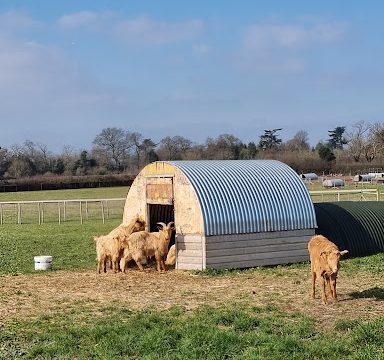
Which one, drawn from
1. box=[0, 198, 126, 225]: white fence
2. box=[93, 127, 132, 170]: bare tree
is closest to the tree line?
box=[93, 127, 132, 170]: bare tree

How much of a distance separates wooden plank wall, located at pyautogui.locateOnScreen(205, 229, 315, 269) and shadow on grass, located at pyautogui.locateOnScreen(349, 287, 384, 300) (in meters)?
4.68

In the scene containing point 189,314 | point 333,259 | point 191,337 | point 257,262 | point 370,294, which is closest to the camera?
point 191,337

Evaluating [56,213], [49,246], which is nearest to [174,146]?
[56,213]

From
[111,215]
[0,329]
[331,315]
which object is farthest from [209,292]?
[111,215]

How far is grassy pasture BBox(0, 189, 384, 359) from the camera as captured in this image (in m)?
9.19

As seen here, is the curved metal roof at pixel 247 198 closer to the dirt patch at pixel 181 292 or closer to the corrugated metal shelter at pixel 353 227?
the corrugated metal shelter at pixel 353 227

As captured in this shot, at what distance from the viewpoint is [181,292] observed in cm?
1416

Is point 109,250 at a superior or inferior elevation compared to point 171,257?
superior

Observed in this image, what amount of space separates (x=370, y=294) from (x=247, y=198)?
19.8 feet

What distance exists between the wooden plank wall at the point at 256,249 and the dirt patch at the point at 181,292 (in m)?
0.84

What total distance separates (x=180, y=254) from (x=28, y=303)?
213 inches

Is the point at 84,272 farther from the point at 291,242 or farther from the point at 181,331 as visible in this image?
the point at 181,331

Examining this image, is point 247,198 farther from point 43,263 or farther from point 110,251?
point 43,263

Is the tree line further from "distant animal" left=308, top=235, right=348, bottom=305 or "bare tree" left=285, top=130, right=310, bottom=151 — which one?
"distant animal" left=308, top=235, right=348, bottom=305
